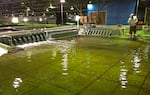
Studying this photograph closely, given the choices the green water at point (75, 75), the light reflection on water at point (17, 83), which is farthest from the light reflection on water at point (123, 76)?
the light reflection on water at point (17, 83)

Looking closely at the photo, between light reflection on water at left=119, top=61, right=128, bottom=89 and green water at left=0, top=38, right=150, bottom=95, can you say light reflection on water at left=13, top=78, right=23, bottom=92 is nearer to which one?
green water at left=0, top=38, right=150, bottom=95

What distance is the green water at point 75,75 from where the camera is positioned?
13.0 feet

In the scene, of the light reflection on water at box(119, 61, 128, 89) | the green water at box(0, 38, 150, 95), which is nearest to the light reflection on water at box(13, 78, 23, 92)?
the green water at box(0, 38, 150, 95)

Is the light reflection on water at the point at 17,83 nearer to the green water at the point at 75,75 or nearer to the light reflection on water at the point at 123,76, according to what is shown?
the green water at the point at 75,75

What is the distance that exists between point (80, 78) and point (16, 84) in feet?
5.87

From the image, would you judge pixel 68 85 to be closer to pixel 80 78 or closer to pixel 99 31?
pixel 80 78

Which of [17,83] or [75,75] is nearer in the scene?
[17,83]

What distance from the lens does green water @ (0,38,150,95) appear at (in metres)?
3.97

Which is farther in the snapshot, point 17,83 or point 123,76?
point 123,76

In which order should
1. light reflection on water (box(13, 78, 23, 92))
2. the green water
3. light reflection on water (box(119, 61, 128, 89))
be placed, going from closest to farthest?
the green water → light reflection on water (box(13, 78, 23, 92)) → light reflection on water (box(119, 61, 128, 89))

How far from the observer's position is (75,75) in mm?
4953

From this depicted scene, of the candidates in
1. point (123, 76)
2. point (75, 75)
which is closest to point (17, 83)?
point (75, 75)

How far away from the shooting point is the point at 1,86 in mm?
4184

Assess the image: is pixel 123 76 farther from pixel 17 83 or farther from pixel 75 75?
pixel 17 83
